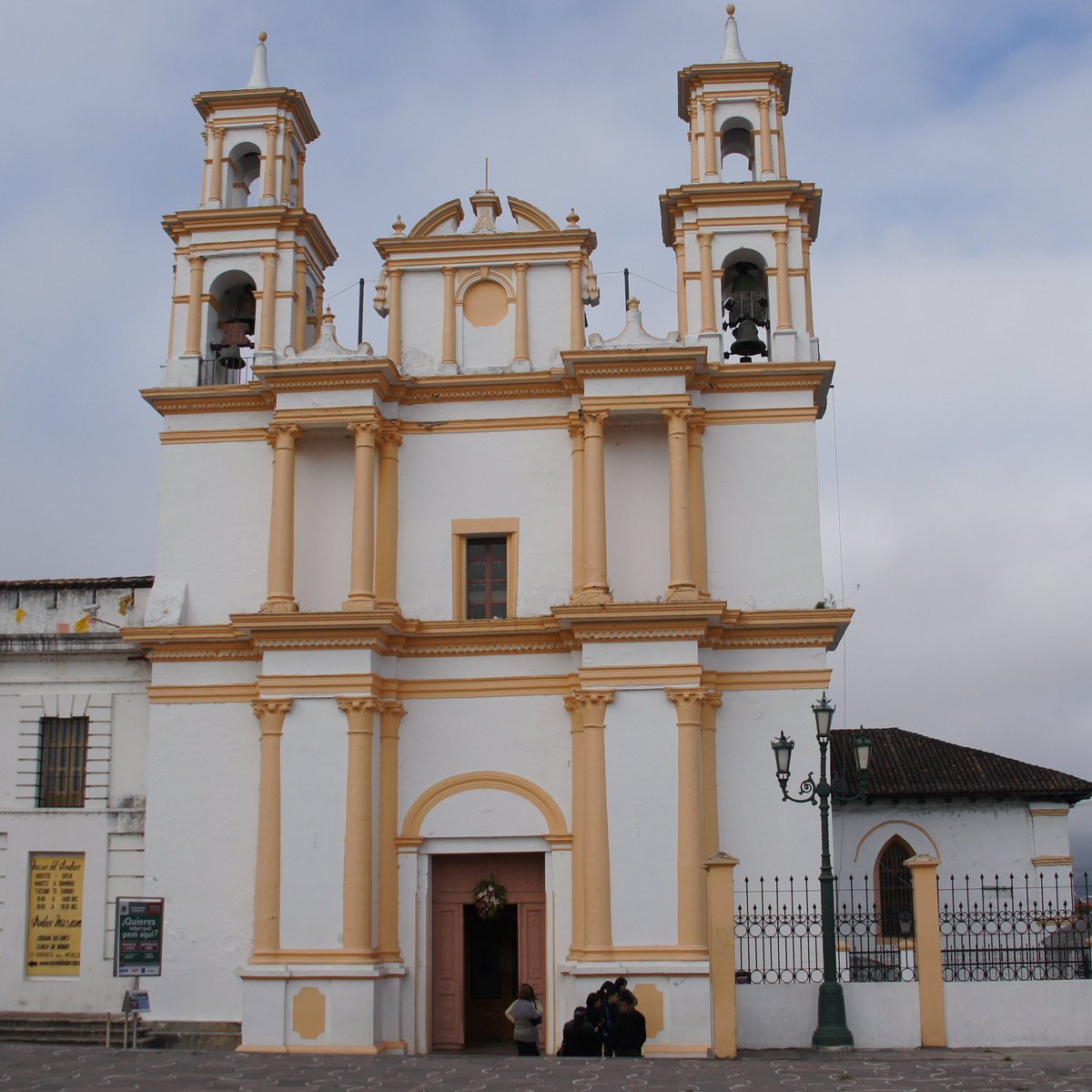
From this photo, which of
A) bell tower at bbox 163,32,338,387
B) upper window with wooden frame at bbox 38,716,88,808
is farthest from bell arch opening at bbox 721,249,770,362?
upper window with wooden frame at bbox 38,716,88,808

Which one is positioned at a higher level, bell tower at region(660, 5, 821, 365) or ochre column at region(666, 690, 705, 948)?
bell tower at region(660, 5, 821, 365)

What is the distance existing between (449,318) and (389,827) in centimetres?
791

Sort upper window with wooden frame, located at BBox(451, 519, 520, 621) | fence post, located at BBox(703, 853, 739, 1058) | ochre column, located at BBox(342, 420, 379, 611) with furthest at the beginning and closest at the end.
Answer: upper window with wooden frame, located at BBox(451, 519, 520, 621) < ochre column, located at BBox(342, 420, 379, 611) < fence post, located at BBox(703, 853, 739, 1058)

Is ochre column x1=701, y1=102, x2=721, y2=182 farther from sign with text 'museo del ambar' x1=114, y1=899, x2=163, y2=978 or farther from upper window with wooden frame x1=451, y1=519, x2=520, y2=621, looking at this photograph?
sign with text 'museo del ambar' x1=114, y1=899, x2=163, y2=978

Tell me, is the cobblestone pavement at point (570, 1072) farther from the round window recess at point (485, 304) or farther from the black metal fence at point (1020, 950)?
the round window recess at point (485, 304)

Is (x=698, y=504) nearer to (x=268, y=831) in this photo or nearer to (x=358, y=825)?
(x=358, y=825)

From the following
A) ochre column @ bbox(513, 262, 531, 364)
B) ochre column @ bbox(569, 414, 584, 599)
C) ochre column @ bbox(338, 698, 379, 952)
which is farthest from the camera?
ochre column @ bbox(513, 262, 531, 364)

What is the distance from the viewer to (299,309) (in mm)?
23922

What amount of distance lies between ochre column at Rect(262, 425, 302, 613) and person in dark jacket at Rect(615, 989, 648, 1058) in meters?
7.69

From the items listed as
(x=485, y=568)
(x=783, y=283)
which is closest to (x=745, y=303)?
Answer: (x=783, y=283)

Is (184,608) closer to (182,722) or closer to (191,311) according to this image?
(182,722)

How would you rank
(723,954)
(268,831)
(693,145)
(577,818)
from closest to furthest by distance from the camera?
(723,954) < (268,831) < (577,818) < (693,145)

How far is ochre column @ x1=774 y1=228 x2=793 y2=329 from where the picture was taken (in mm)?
22891

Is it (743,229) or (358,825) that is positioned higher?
(743,229)
